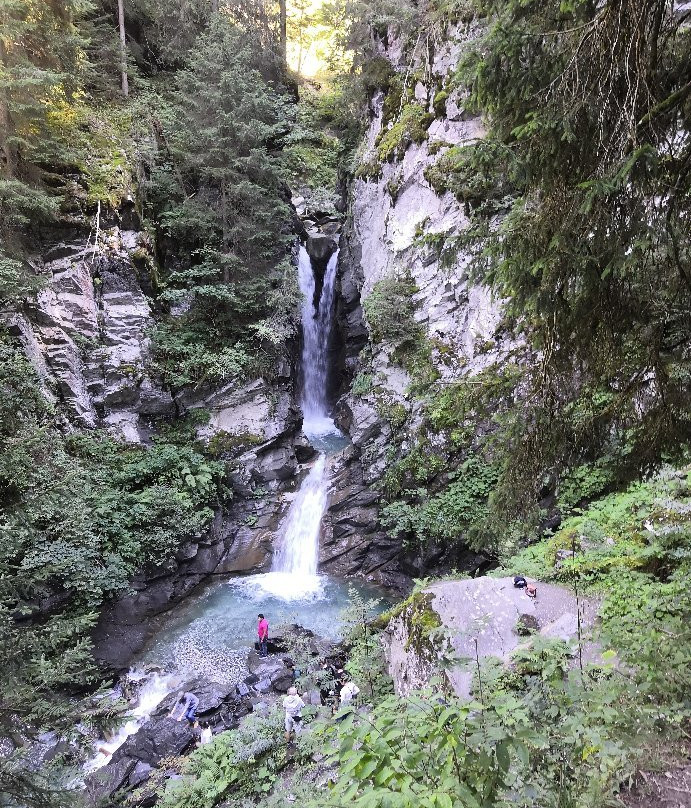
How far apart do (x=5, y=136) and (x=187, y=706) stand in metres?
13.1

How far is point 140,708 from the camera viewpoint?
8508 mm

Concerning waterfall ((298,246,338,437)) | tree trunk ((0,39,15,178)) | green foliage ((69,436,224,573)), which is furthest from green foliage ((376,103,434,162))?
green foliage ((69,436,224,573))

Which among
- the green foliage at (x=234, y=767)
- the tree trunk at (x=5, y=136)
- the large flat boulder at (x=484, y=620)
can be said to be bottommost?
the green foliage at (x=234, y=767)

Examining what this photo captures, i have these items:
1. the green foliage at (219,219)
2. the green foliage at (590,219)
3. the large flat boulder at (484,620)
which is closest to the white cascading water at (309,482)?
the green foliage at (219,219)

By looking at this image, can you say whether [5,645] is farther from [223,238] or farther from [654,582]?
[223,238]

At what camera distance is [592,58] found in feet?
8.70

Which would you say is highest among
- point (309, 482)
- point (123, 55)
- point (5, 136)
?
point (123, 55)

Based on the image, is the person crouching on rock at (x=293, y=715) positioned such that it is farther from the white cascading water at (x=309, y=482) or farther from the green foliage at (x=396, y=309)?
the green foliage at (x=396, y=309)

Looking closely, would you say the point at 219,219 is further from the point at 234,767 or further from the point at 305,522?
the point at 234,767

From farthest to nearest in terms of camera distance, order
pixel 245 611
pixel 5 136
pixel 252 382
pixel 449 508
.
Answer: pixel 252 382 < pixel 245 611 < pixel 449 508 < pixel 5 136

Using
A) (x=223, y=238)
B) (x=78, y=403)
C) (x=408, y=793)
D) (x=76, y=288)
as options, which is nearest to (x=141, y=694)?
(x=78, y=403)

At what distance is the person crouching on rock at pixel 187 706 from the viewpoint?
26.1 ft

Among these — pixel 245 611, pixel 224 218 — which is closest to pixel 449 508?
pixel 245 611

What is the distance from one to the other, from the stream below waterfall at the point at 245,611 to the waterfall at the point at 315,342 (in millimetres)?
2573
